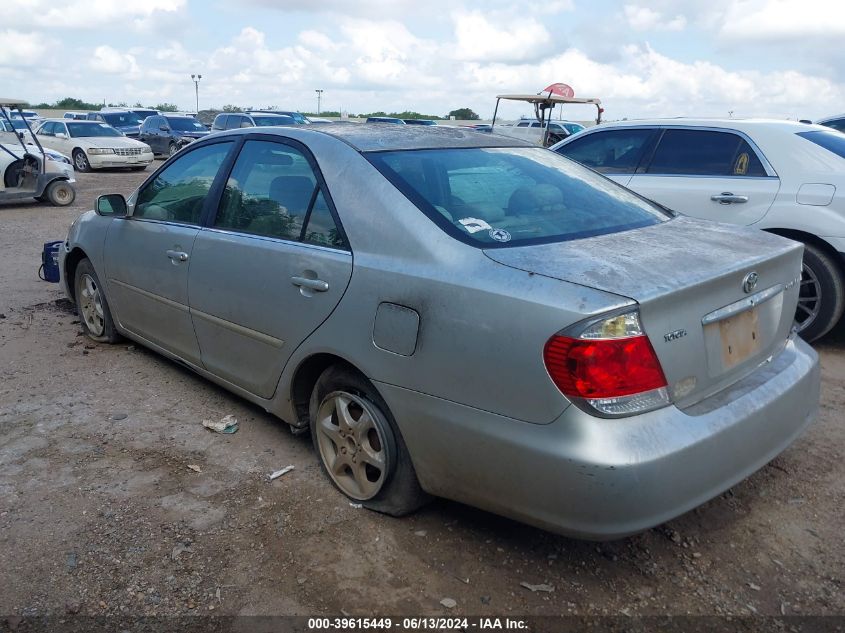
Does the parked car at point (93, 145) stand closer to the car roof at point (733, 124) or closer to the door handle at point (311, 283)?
the car roof at point (733, 124)

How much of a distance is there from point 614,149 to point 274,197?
12.5ft

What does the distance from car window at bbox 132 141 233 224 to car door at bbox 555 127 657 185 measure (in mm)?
3127

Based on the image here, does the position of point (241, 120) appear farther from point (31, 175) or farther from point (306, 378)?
point (306, 378)

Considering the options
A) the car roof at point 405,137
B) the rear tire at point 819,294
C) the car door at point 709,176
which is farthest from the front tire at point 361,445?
the car door at point 709,176

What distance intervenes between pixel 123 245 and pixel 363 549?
2.73m

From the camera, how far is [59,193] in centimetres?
1327

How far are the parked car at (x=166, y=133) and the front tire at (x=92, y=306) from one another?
20687 millimetres

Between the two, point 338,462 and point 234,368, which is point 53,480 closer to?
point 234,368

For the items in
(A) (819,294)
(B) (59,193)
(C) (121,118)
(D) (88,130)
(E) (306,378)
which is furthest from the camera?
(C) (121,118)

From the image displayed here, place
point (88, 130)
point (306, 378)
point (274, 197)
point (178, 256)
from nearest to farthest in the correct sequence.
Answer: point (306, 378) → point (274, 197) → point (178, 256) → point (88, 130)

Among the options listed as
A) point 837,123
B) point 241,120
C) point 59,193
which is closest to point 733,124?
point 837,123

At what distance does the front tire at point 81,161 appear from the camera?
2048 cm

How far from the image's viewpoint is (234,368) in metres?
3.70

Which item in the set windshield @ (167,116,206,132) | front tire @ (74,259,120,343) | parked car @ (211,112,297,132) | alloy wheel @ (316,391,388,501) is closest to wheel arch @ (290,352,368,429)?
alloy wheel @ (316,391,388,501)
